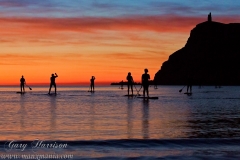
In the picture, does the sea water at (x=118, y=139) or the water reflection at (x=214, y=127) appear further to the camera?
the water reflection at (x=214, y=127)

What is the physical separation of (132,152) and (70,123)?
5356 millimetres

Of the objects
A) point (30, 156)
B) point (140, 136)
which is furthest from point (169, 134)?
point (30, 156)

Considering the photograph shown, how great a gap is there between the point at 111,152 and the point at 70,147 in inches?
41.6

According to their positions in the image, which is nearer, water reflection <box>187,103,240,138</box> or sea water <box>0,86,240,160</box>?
sea water <box>0,86,240,160</box>

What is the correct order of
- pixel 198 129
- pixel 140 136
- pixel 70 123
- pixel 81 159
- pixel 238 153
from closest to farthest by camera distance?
pixel 81 159 → pixel 238 153 → pixel 140 136 → pixel 198 129 → pixel 70 123

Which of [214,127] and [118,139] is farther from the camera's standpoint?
[214,127]

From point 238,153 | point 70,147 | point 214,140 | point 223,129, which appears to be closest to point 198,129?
point 223,129

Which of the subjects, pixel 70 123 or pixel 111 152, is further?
pixel 70 123

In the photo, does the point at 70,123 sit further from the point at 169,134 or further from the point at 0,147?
the point at 0,147

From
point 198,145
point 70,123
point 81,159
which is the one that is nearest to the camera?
point 81,159

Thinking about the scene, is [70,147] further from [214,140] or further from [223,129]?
[223,129]

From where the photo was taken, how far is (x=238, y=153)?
354 inches

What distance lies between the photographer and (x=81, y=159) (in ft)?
27.2

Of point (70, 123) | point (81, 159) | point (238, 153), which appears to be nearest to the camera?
point (81, 159)
